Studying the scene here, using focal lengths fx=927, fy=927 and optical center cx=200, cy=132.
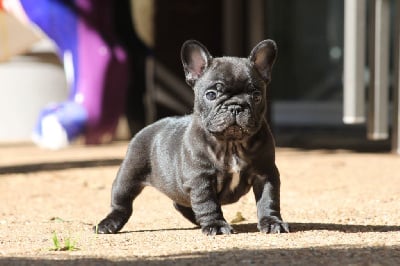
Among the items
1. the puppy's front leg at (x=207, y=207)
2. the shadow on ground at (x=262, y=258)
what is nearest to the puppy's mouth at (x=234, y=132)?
the puppy's front leg at (x=207, y=207)

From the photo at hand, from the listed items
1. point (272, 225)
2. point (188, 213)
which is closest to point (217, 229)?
point (272, 225)

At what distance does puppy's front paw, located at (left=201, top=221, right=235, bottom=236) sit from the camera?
5.00 meters

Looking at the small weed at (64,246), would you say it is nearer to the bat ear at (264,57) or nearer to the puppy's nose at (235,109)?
the puppy's nose at (235,109)

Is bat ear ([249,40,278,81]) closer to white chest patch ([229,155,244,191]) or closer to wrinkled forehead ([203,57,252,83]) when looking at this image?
wrinkled forehead ([203,57,252,83])

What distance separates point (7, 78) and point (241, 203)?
279 inches

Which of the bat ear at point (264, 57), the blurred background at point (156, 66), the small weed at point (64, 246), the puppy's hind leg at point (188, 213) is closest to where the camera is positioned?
the small weed at point (64, 246)

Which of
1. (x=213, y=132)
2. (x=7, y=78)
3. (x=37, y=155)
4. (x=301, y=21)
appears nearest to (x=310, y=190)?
(x=213, y=132)

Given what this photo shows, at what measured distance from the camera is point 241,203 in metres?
6.98

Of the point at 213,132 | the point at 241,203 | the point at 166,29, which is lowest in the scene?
the point at 241,203

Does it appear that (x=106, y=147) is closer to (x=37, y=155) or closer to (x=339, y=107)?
(x=37, y=155)

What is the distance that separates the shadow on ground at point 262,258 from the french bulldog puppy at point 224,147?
60 centimetres

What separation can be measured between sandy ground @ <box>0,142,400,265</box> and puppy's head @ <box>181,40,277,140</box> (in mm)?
606

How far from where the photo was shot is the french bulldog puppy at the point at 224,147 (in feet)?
16.3

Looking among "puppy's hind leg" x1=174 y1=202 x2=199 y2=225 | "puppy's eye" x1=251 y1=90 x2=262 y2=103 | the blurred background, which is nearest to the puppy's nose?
"puppy's eye" x1=251 y1=90 x2=262 y2=103
